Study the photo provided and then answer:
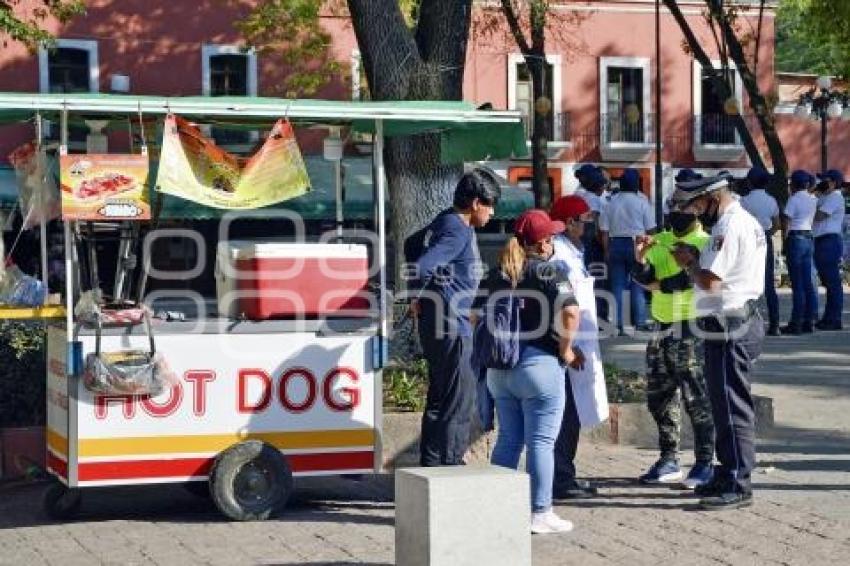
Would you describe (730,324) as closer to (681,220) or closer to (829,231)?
(681,220)

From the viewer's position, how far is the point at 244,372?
8719 millimetres

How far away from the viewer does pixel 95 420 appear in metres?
8.49

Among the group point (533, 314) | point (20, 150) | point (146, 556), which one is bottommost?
point (146, 556)

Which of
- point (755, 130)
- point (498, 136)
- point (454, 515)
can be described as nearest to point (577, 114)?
point (755, 130)

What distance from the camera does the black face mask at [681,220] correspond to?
365 inches

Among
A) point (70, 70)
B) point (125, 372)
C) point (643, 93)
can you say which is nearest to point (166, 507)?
point (125, 372)

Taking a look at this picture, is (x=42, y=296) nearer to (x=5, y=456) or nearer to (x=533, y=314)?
(x=5, y=456)

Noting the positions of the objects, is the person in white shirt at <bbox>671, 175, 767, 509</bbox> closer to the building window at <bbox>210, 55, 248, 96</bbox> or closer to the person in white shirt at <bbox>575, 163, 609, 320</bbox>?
the person in white shirt at <bbox>575, 163, 609, 320</bbox>

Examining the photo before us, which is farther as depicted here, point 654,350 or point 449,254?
point 654,350

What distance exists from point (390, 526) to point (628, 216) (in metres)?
8.50

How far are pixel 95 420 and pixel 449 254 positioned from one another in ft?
6.74

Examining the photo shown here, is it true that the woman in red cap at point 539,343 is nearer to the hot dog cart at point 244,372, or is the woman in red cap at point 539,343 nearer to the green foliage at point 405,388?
the hot dog cart at point 244,372

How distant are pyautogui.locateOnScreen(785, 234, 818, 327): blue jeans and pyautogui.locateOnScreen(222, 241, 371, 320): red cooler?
351 inches

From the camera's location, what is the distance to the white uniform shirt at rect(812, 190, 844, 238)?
16984mm
